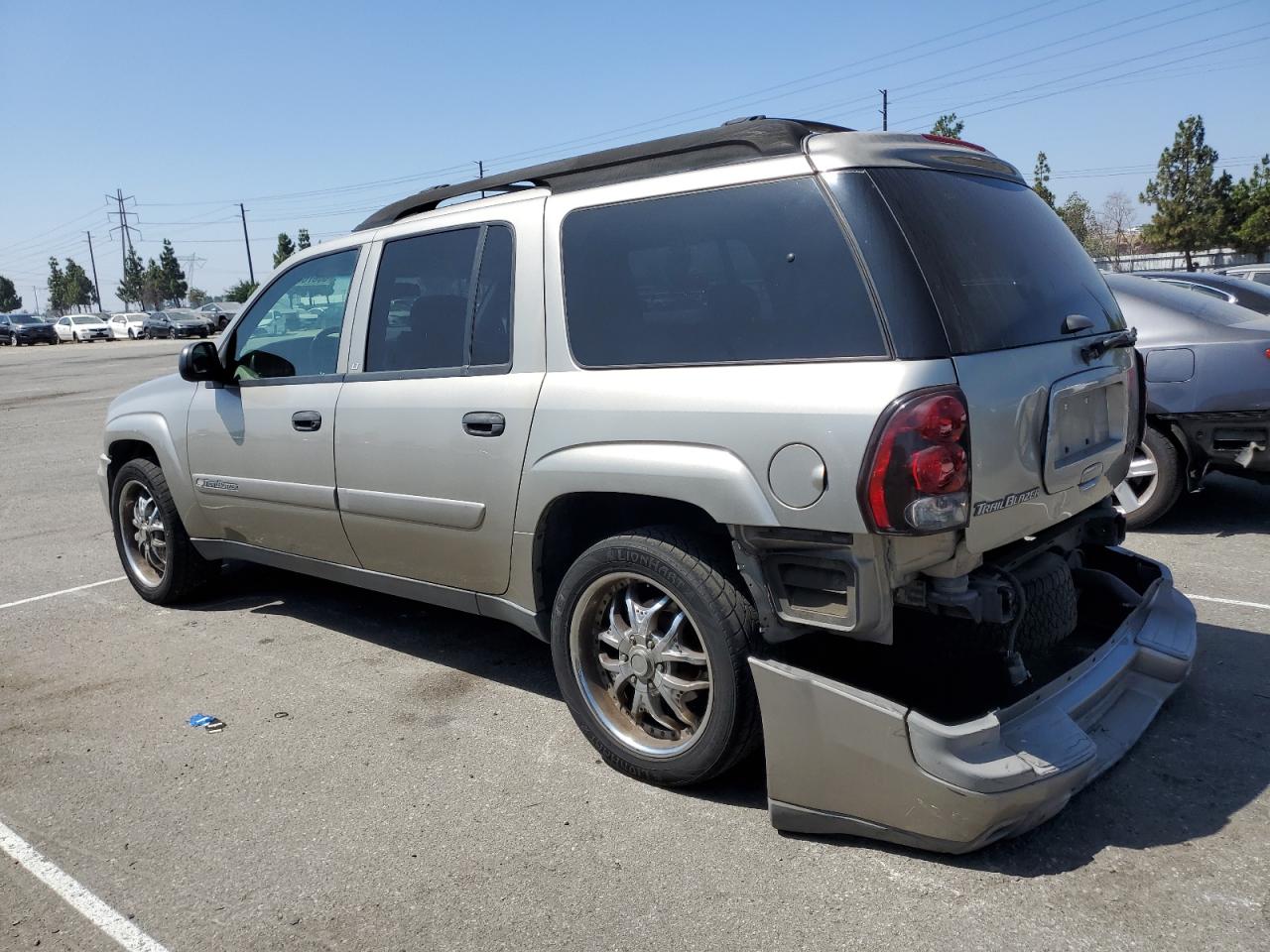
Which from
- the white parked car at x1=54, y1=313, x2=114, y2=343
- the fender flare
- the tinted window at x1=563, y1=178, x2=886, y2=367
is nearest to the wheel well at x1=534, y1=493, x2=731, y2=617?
the tinted window at x1=563, y1=178, x2=886, y2=367

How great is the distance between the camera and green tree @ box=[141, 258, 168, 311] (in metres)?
92.5

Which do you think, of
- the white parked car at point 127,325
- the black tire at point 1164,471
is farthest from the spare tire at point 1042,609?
the white parked car at point 127,325

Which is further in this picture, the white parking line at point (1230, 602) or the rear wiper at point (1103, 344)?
the white parking line at point (1230, 602)

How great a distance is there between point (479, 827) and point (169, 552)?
3300 mm

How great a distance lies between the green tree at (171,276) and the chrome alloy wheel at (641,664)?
100109mm

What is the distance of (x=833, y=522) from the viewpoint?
9.20 ft

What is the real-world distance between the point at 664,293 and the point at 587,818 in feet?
5.67

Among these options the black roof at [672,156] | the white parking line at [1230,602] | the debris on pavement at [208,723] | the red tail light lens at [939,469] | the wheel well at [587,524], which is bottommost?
the white parking line at [1230,602]

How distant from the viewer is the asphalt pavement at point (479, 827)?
8.80 ft

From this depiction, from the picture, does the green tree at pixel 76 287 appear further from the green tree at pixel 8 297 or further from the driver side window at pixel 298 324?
the driver side window at pixel 298 324

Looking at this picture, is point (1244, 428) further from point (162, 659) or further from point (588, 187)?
point (162, 659)

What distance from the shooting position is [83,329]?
52500 millimetres

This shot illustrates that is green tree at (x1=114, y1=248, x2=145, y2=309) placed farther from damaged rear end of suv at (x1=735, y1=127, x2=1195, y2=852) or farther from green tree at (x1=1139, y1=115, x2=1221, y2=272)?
damaged rear end of suv at (x1=735, y1=127, x2=1195, y2=852)

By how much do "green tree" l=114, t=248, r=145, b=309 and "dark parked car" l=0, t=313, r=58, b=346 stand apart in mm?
44906
